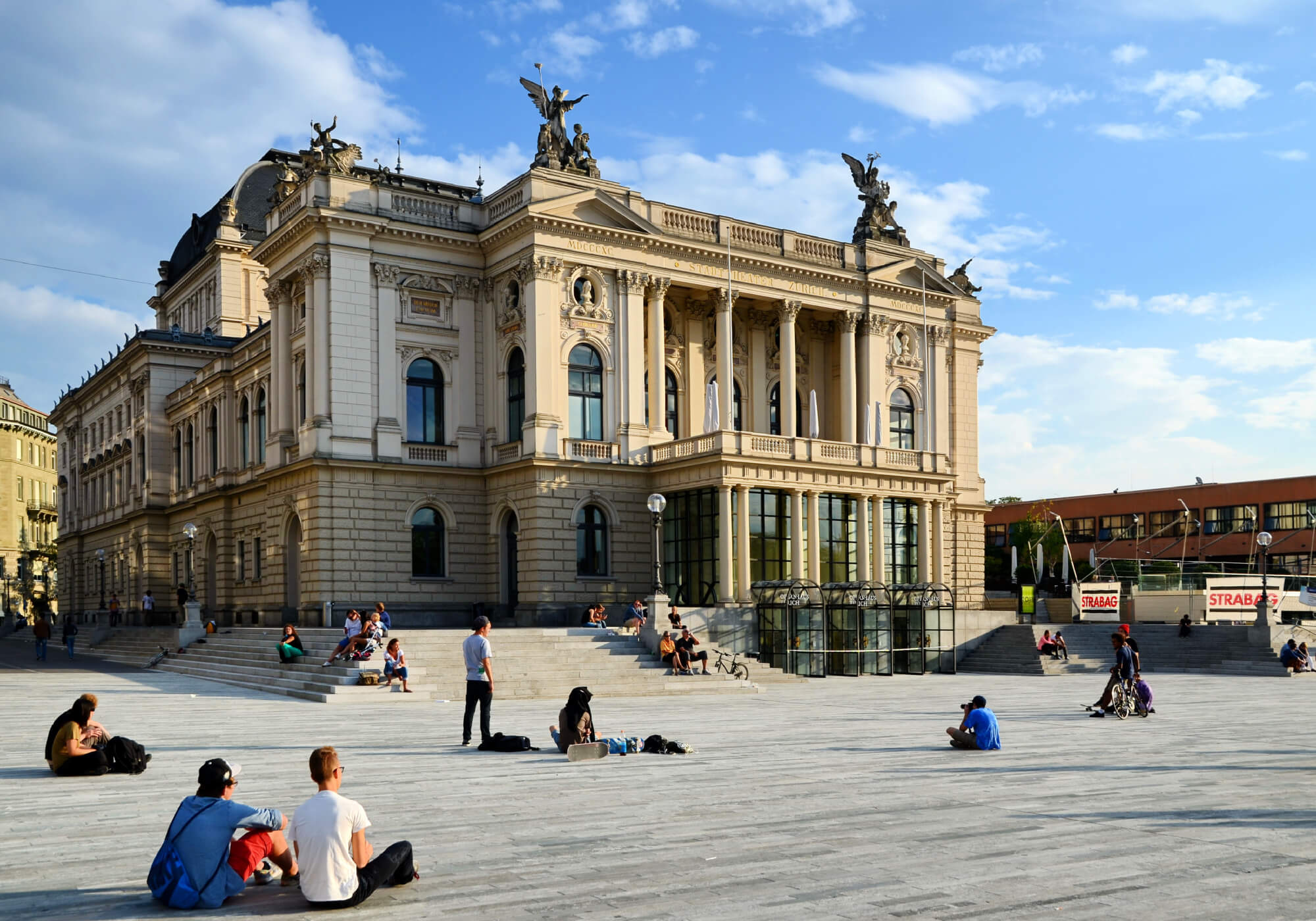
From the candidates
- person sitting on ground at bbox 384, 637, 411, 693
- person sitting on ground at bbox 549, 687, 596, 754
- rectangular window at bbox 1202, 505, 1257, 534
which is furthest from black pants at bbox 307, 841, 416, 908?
rectangular window at bbox 1202, 505, 1257, 534

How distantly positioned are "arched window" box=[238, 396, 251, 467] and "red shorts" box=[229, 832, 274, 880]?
2131 inches

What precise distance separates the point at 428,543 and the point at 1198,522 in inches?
2826

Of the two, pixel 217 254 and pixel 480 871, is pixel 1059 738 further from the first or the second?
pixel 217 254

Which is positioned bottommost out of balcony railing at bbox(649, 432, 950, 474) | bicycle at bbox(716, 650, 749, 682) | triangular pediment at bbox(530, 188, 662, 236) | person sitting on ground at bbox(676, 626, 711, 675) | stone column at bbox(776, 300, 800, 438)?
bicycle at bbox(716, 650, 749, 682)

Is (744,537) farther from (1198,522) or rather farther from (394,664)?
(1198,522)

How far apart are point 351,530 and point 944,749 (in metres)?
33.3

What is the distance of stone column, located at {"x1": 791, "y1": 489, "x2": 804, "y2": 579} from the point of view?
161 feet

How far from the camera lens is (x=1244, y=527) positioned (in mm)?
99562

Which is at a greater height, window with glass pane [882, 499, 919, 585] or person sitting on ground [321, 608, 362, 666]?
window with glass pane [882, 499, 919, 585]

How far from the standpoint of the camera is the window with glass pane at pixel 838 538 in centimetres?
5153

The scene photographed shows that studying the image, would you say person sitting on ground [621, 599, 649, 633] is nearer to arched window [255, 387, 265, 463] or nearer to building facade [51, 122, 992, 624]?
building facade [51, 122, 992, 624]

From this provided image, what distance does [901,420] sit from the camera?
6288 centimetres

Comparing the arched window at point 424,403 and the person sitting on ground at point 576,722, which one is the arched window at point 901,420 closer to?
the arched window at point 424,403

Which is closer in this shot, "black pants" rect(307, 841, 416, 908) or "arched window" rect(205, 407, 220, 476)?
"black pants" rect(307, 841, 416, 908)
